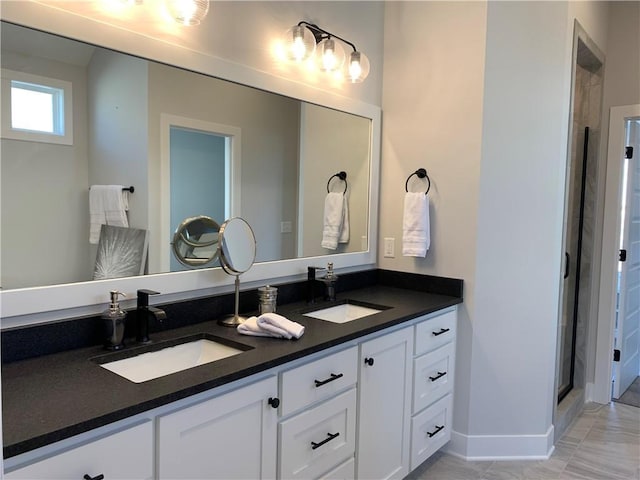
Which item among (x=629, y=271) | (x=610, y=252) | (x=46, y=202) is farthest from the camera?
(x=629, y=271)

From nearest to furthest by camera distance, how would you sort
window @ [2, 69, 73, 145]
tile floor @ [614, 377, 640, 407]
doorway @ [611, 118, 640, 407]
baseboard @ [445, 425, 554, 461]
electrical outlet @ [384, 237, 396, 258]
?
1. window @ [2, 69, 73, 145]
2. baseboard @ [445, 425, 554, 461]
3. electrical outlet @ [384, 237, 396, 258]
4. doorway @ [611, 118, 640, 407]
5. tile floor @ [614, 377, 640, 407]

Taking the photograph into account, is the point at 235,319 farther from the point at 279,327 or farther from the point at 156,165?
the point at 156,165

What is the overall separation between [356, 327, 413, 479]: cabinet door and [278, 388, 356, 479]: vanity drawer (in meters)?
0.08

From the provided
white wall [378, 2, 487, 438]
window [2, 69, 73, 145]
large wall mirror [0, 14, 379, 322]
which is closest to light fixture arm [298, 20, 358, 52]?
large wall mirror [0, 14, 379, 322]

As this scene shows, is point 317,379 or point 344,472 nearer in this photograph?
point 317,379

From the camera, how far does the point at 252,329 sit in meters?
1.74

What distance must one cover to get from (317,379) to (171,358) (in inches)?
20.4

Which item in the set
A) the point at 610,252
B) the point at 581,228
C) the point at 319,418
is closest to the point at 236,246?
the point at 319,418

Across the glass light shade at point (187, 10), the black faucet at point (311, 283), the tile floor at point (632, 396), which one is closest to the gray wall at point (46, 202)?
the glass light shade at point (187, 10)

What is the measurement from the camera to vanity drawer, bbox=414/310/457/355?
2230 mm

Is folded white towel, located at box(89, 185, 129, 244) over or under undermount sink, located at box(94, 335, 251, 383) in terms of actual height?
over

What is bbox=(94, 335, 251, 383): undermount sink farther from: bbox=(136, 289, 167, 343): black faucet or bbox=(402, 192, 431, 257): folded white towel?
bbox=(402, 192, 431, 257): folded white towel

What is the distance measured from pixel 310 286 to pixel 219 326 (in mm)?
609

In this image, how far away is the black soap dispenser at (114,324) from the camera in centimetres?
153
